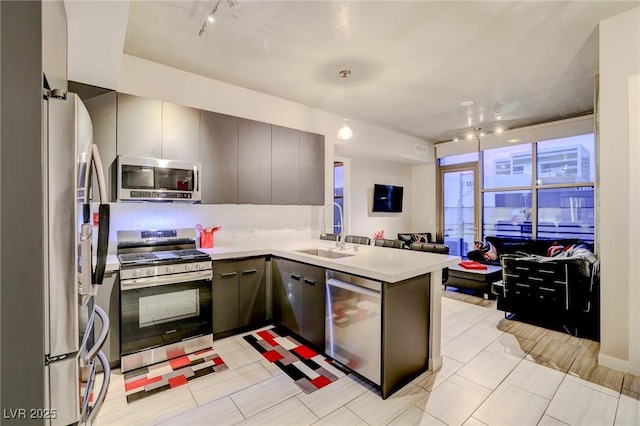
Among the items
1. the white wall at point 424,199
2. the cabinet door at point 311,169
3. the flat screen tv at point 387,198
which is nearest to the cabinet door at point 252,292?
the cabinet door at point 311,169

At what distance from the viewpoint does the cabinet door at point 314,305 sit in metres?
2.57

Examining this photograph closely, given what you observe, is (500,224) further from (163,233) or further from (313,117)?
(163,233)

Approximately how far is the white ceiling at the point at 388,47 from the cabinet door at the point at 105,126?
63 cm

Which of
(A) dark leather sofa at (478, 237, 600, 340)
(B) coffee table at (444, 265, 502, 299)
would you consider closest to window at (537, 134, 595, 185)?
(B) coffee table at (444, 265, 502, 299)

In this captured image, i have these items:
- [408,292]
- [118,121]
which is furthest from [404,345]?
[118,121]

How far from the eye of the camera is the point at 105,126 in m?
2.59

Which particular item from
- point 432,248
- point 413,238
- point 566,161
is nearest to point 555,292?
point 432,248

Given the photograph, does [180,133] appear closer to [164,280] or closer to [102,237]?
[164,280]

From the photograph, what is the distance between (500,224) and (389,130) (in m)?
3.13

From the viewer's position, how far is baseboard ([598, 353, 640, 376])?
7.82 ft

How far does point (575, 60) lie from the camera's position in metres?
3.13

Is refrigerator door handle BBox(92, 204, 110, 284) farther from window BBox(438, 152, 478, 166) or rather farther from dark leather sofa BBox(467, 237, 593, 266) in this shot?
window BBox(438, 152, 478, 166)

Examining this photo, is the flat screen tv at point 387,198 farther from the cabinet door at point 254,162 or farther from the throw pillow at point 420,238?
the cabinet door at point 254,162

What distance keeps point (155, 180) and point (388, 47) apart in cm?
261
